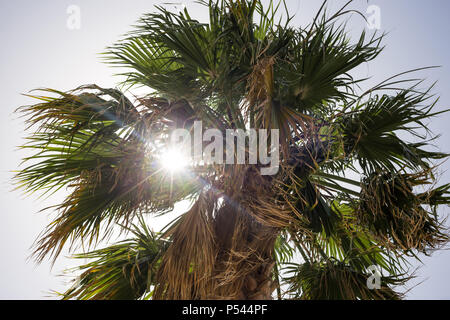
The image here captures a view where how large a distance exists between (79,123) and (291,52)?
1.80 meters

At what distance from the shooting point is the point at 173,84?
3.09 m

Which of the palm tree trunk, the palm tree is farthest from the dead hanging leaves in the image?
the palm tree trunk

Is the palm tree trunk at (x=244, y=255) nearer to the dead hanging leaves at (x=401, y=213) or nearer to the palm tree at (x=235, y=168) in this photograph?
the palm tree at (x=235, y=168)

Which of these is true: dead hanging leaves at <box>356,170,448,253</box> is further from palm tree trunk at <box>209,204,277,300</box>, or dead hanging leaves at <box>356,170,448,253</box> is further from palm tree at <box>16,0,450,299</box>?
palm tree trunk at <box>209,204,277,300</box>

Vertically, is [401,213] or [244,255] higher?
[401,213]

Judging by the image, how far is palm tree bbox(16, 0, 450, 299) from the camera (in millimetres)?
2709

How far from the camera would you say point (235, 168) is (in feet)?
8.92

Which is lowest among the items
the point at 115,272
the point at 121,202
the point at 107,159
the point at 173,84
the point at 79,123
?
the point at 115,272

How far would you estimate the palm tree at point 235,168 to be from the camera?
2709 millimetres

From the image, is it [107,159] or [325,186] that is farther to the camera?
[325,186]

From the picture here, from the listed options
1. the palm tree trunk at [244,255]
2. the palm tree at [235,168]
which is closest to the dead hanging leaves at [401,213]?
the palm tree at [235,168]
